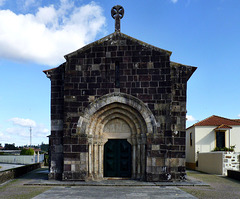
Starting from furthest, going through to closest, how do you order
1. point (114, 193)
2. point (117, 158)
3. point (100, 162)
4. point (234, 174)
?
point (234, 174)
point (117, 158)
point (100, 162)
point (114, 193)

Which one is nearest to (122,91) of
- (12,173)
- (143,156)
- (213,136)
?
(143,156)

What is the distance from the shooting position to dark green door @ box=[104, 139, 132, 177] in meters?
11.6

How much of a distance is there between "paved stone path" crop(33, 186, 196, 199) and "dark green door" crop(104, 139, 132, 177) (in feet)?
7.19

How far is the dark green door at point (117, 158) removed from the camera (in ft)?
38.1

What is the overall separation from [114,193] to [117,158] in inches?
129

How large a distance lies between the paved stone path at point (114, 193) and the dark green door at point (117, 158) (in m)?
2.19

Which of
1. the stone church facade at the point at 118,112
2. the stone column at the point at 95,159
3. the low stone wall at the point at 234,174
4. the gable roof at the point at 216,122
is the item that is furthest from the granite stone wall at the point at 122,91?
the gable roof at the point at 216,122

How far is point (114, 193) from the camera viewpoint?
8477 millimetres

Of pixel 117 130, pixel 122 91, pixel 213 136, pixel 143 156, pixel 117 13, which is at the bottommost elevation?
pixel 143 156

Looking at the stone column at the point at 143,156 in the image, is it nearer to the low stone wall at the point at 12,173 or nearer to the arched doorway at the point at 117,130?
the arched doorway at the point at 117,130

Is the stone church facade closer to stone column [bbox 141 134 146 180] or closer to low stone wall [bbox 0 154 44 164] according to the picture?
stone column [bbox 141 134 146 180]

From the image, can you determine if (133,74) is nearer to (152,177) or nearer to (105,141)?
(105,141)

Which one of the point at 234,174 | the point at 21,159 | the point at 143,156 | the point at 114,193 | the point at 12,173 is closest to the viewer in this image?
the point at 114,193

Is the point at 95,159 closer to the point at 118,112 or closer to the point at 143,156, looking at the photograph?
the point at 143,156
